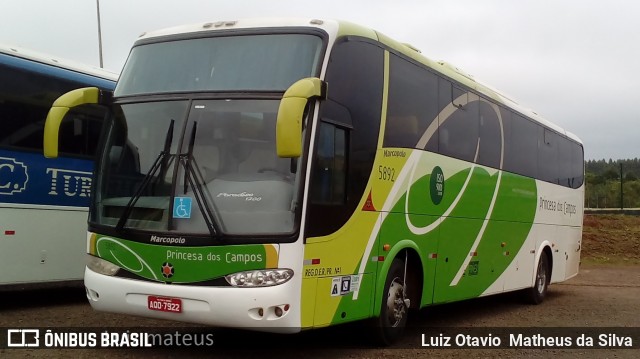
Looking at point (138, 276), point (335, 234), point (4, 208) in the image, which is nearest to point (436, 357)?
point (335, 234)

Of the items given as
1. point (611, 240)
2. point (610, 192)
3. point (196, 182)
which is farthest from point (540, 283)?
point (610, 192)

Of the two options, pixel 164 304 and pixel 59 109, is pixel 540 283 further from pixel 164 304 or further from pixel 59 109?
pixel 59 109

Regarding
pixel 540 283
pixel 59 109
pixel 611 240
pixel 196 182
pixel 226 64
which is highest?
pixel 226 64

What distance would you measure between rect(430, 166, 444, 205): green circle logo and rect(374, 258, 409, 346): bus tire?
1223mm

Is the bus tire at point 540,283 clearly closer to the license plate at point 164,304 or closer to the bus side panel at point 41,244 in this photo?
the bus side panel at point 41,244

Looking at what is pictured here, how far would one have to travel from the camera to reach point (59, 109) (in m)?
7.35

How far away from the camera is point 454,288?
10375 mm

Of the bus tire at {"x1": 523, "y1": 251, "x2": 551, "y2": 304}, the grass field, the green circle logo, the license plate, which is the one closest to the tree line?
the grass field

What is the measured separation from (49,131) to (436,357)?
4848 millimetres

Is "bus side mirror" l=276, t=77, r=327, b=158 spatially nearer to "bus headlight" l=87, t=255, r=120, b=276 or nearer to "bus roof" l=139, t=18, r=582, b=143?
"bus roof" l=139, t=18, r=582, b=143

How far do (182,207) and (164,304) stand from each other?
0.94 meters

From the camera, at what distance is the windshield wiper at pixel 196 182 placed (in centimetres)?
663

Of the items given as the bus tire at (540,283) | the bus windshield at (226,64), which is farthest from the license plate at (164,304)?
the bus tire at (540,283)

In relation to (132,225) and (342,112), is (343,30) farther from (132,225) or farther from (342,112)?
(132,225)
